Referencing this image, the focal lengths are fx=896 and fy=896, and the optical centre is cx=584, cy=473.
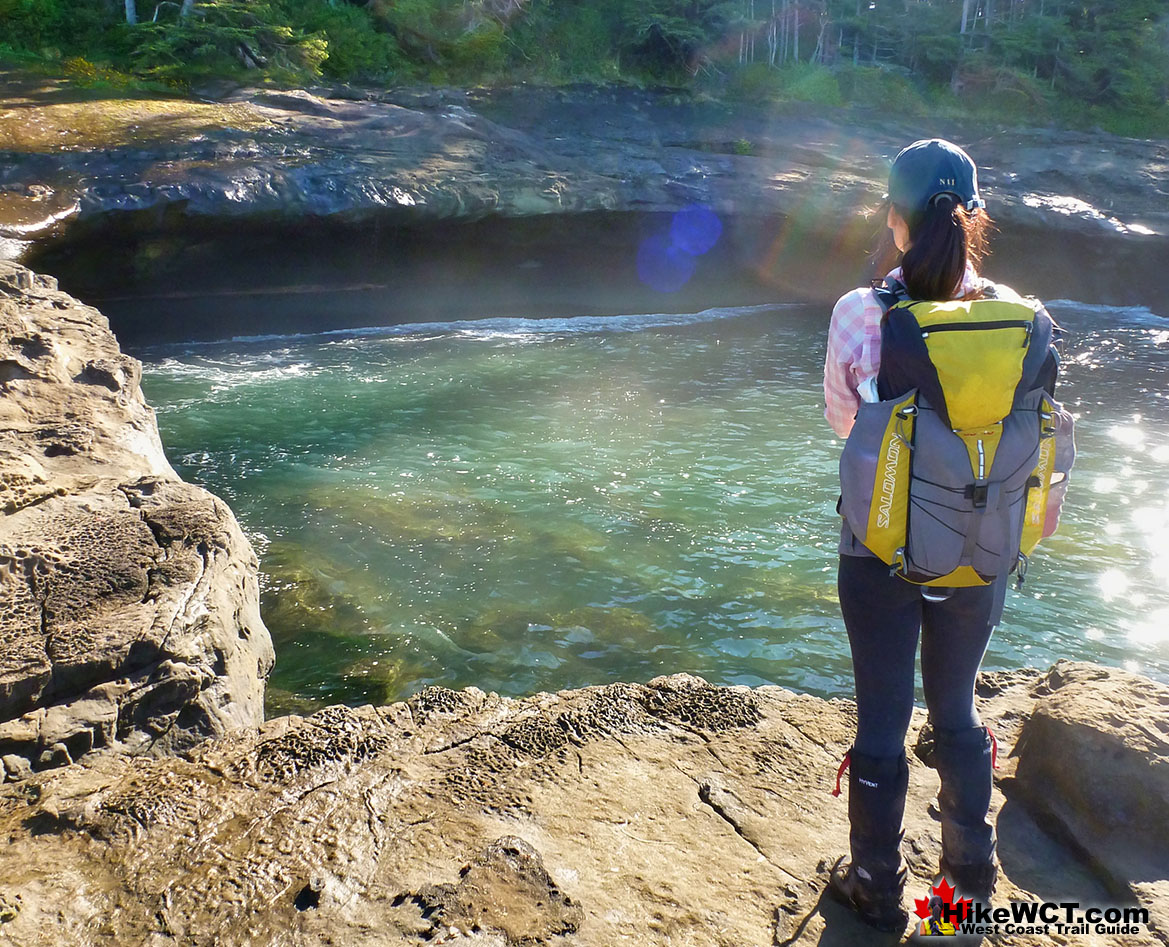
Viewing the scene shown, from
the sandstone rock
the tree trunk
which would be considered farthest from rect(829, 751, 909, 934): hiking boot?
the tree trunk

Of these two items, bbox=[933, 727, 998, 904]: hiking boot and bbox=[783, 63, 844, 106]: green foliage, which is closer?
bbox=[933, 727, 998, 904]: hiking boot

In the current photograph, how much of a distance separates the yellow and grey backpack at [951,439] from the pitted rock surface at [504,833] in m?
1.00

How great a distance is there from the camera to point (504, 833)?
98.6 inches

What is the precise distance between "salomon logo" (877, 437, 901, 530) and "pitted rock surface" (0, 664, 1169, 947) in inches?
41.7

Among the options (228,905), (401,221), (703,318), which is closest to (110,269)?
(401,221)

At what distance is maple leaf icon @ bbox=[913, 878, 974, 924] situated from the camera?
7.20ft

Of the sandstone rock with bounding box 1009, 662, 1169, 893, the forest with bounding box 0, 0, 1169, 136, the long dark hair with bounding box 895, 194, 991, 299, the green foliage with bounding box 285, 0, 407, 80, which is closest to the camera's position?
the long dark hair with bounding box 895, 194, 991, 299

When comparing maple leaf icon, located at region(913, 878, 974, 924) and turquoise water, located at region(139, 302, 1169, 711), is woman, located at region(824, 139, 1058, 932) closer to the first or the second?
maple leaf icon, located at region(913, 878, 974, 924)

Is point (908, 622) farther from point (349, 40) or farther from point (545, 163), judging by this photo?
point (349, 40)

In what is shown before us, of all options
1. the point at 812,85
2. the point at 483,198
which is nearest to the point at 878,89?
the point at 812,85

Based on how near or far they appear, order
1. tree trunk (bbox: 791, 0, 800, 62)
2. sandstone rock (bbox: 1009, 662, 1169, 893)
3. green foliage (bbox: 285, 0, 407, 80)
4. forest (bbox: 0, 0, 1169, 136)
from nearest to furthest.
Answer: sandstone rock (bbox: 1009, 662, 1169, 893)
forest (bbox: 0, 0, 1169, 136)
green foliage (bbox: 285, 0, 407, 80)
tree trunk (bbox: 791, 0, 800, 62)

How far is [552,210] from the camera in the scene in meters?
14.9

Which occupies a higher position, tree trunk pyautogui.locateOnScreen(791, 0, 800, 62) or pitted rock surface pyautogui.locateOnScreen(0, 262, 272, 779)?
tree trunk pyautogui.locateOnScreen(791, 0, 800, 62)

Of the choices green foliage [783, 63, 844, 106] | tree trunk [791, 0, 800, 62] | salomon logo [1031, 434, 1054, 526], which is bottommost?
salomon logo [1031, 434, 1054, 526]
